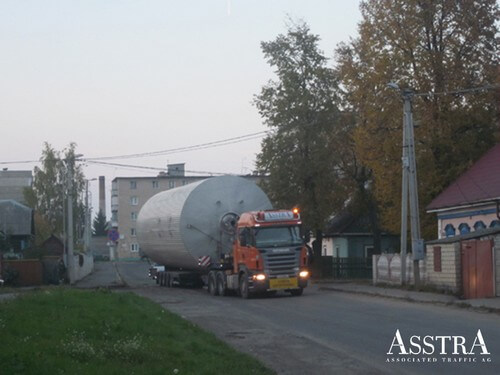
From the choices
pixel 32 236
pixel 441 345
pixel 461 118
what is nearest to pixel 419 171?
pixel 461 118

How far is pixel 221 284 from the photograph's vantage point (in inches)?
1425

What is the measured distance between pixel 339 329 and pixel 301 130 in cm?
3329

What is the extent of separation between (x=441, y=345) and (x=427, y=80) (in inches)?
1154

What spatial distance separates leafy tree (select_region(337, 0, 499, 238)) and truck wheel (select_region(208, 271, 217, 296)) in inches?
475

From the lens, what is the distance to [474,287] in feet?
96.8

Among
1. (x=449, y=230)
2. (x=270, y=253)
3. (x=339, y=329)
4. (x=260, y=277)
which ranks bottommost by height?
(x=339, y=329)

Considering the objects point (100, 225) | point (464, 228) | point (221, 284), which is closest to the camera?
point (221, 284)

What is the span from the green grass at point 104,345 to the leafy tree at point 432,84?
2568 cm

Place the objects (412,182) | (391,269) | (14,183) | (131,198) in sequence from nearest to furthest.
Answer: (412,182) → (391,269) → (14,183) → (131,198)

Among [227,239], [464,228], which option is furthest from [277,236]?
[464,228]

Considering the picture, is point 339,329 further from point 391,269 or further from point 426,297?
point 391,269

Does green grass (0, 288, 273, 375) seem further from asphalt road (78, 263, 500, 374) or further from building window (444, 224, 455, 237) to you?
building window (444, 224, 455, 237)

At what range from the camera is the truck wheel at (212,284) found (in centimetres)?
3689

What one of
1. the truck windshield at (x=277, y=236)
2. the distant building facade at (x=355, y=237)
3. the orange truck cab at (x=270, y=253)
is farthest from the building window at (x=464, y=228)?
the distant building facade at (x=355, y=237)
